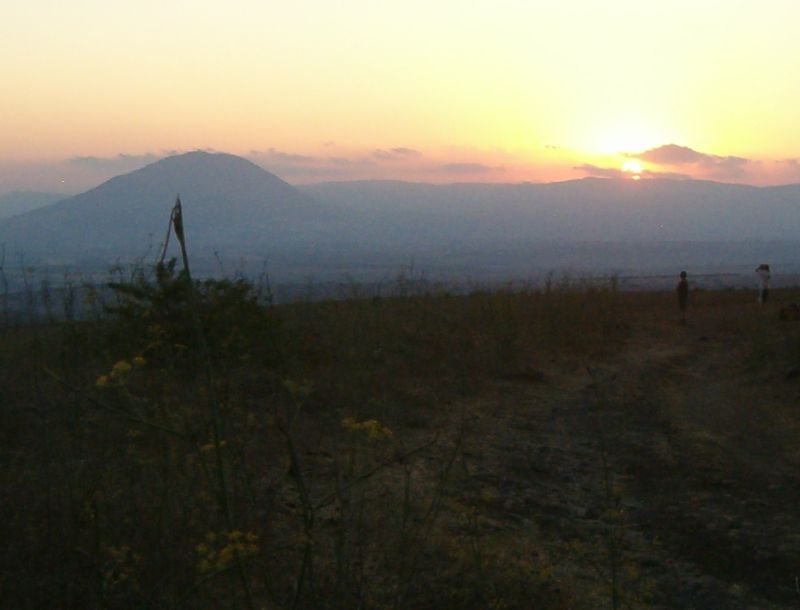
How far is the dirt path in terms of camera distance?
19.1ft

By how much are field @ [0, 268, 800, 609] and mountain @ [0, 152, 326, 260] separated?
5617 cm

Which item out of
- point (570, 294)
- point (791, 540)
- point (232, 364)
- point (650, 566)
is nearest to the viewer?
point (650, 566)

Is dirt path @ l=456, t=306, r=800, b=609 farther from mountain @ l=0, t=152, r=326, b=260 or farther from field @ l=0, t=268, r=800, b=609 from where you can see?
mountain @ l=0, t=152, r=326, b=260

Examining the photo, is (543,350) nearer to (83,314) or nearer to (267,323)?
(267,323)

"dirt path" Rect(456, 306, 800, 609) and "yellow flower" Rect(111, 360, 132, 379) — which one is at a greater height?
"yellow flower" Rect(111, 360, 132, 379)

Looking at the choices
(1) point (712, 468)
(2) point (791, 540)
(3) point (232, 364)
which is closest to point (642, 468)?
(1) point (712, 468)

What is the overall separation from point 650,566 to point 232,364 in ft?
16.2

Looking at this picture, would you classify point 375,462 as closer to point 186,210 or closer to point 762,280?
point 762,280

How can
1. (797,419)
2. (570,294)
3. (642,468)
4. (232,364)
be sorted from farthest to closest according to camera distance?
(570,294) < (797,419) < (232,364) < (642,468)

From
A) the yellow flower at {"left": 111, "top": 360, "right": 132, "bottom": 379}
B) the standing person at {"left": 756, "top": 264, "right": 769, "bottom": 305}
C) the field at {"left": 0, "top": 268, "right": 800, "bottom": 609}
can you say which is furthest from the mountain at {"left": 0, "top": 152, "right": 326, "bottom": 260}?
the yellow flower at {"left": 111, "top": 360, "right": 132, "bottom": 379}

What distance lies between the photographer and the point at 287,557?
211 inches

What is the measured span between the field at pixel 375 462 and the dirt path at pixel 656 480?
3 cm

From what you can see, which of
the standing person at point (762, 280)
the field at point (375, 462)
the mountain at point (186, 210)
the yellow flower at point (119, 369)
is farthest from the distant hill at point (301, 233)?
the yellow flower at point (119, 369)

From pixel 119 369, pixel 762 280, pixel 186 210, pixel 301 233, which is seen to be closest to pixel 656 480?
pixel 119 369
